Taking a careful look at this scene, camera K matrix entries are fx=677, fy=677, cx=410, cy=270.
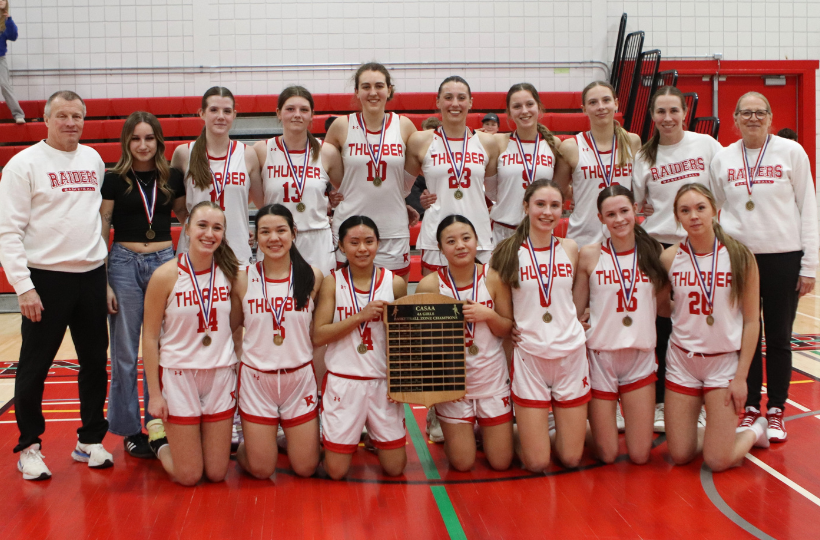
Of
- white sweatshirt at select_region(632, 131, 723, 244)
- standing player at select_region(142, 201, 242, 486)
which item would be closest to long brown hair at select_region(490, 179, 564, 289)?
white sweatshirt at select_region(632, 131, 723, 244)

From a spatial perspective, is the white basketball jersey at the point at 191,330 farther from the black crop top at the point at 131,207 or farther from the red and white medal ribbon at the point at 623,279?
the red and white medal ribbon at the point at 623,279

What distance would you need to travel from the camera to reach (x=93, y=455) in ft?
10.8

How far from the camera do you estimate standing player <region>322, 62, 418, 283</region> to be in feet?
12.3

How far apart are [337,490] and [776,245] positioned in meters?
2.48

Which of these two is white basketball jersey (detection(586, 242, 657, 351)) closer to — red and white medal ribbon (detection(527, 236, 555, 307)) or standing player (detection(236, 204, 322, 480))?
red and white medal ribbon (detection(527, 236, 555, 307))

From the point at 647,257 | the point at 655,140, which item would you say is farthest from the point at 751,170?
the point at 647,257

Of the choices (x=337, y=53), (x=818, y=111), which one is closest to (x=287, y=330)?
(x=337, y=53)

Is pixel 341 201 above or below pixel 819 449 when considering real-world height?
above

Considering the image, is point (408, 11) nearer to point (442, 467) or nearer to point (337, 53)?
point (337, 53)

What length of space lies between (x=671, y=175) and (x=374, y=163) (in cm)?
163

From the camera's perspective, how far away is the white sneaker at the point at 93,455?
3.27 metres

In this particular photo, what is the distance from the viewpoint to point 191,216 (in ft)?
10.2

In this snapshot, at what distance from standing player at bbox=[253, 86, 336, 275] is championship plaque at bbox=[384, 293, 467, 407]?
2.54 ft

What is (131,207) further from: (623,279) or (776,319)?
(776,319)
